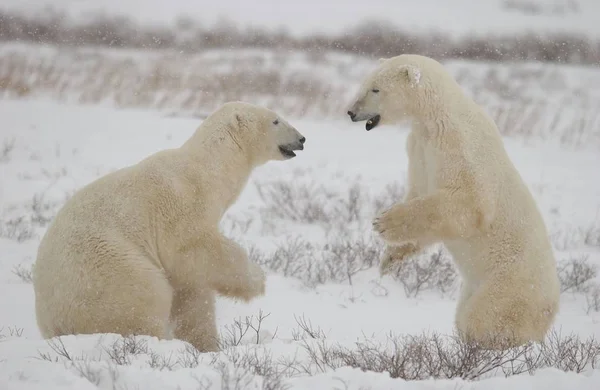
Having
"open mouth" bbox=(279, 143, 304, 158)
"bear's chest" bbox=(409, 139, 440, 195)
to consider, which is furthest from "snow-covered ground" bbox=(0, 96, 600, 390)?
"open mouth" bbox=(279, 143, 304, 158)

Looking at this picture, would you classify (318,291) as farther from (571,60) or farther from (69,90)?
(571,60)

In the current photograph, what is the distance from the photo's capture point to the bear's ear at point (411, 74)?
3.86 m

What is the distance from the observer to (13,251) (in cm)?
564

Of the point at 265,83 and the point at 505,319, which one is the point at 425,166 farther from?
the point at 265,83

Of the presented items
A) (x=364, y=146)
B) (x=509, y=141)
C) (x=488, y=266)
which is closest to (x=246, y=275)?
(x=488, y=266)

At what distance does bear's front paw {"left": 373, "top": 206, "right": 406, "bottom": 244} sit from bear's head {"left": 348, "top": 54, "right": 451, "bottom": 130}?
56cm

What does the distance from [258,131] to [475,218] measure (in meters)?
1.36

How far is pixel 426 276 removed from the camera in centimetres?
543

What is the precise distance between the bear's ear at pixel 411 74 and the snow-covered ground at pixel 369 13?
1383 centimetres

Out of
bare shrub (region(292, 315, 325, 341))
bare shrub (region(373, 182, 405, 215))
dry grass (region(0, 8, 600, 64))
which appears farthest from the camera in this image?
dry grass (region(0, 8, 600, 64))

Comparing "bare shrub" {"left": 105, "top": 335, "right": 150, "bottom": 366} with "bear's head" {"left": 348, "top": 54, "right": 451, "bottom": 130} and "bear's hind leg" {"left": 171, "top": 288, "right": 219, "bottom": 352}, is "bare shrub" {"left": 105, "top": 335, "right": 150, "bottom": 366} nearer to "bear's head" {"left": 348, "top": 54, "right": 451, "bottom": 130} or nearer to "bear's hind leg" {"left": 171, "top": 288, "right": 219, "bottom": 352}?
"bear's hind leg" {"left": 171, "top": 288, "right": 219, "bottom": 352}

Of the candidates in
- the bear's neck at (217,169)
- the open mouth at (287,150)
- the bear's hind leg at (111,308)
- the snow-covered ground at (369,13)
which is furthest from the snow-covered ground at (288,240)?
Result: the snow-covered ground at (369,13)

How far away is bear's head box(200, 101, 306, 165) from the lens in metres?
4.05

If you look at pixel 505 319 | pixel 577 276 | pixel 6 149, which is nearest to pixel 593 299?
pixel 577 276
